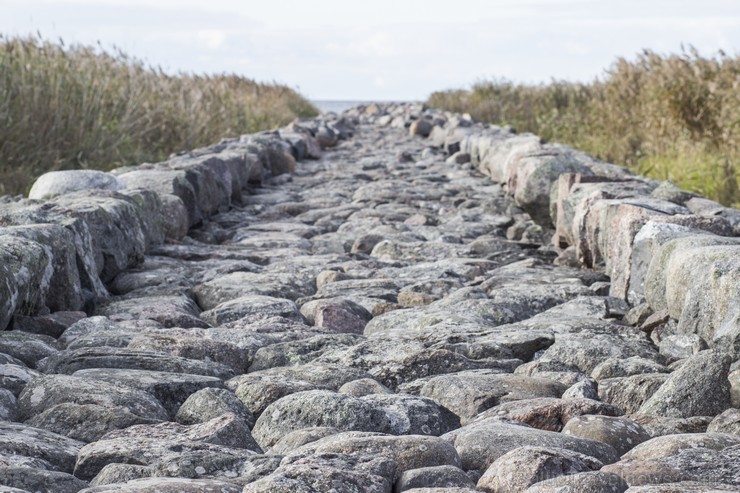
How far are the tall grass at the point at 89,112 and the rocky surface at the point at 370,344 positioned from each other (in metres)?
1.86

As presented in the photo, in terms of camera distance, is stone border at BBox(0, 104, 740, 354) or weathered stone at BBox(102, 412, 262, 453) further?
stone border at BBox(0, 104, 740, 354)

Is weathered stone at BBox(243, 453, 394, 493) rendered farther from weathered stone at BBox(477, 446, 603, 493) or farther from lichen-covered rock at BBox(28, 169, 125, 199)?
lichen-covered rock at BBox(28, 169, 125, 199)

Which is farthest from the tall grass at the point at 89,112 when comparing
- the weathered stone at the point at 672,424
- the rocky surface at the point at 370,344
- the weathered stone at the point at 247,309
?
the weathered stone at the point at 672,424

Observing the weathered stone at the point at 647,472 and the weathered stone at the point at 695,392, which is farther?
the weathered stone at the point at 695,392

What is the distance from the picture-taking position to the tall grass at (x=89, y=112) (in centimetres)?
711

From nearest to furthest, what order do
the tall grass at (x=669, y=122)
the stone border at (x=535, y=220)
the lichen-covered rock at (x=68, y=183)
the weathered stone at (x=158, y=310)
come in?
the stone border at (x=535, y=220)
the weathered stone at (x=158, y=310)
the lichen-covered rock at (x=68, y=183)
the tall grass at (x=669, y=122)

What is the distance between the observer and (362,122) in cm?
2097

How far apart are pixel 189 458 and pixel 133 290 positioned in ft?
→ 7.05

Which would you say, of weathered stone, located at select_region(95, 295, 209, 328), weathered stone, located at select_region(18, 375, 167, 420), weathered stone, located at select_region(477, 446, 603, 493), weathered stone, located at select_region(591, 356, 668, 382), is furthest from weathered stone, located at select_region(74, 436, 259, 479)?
weathered stone, located at select_region(95, 295, 209, 328)

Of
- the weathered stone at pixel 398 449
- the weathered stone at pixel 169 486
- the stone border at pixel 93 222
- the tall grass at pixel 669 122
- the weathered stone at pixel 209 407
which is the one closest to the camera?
the weathered stone at pixel 169 486

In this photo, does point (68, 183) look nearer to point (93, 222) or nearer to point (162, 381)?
point (93, 222)

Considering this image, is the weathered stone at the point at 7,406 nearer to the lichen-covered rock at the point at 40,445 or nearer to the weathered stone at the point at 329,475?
the lichen-covered rock at the point at 40,445

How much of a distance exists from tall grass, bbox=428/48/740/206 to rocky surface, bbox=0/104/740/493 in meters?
2.53

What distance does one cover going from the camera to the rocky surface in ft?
6.35
